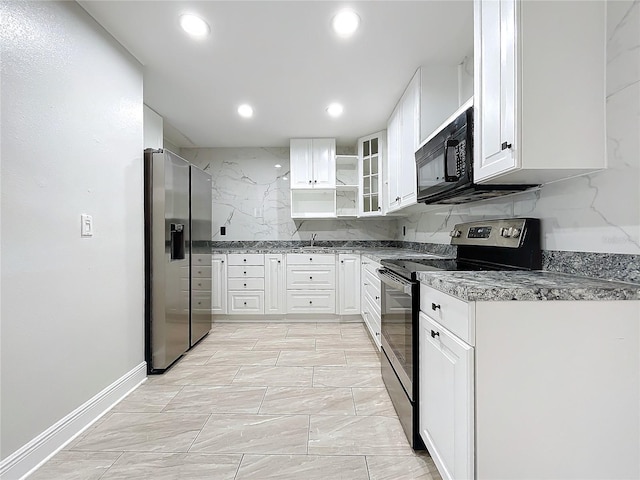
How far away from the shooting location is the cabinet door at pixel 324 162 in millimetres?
4469

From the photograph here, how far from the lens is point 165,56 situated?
2.43m

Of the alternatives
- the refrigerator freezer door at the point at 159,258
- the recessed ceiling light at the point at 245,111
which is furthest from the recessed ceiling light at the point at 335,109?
the refrigerator freezer door at the point at 159,258

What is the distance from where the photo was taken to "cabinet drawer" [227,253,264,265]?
168 inches

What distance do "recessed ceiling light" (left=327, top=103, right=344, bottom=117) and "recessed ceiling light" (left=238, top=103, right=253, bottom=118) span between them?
769 mm

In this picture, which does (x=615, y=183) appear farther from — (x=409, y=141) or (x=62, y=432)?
(x=62, y=432)

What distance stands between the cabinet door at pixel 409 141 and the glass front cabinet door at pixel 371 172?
3.10 feet

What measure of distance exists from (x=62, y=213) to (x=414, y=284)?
5.87 ft

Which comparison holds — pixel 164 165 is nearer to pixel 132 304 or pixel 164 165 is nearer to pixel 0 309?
pixel 132 304

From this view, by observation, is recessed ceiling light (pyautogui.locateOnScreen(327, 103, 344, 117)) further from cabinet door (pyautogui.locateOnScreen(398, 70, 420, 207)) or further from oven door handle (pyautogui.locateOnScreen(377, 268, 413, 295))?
oven door handle (pyautogui.locateOnScreen(377, 268, 413, 295))

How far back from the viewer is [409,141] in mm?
2904

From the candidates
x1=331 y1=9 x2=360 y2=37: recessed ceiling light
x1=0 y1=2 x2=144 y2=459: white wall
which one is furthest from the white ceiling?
x1=0 y1=2 x2=144 y2=459: white wall

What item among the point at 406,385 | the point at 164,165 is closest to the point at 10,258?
the point at 164,165

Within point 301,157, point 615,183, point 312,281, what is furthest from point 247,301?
point 615,183

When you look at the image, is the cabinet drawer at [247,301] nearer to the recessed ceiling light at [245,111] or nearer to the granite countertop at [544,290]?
the recessed ceiling light at [245,111]
